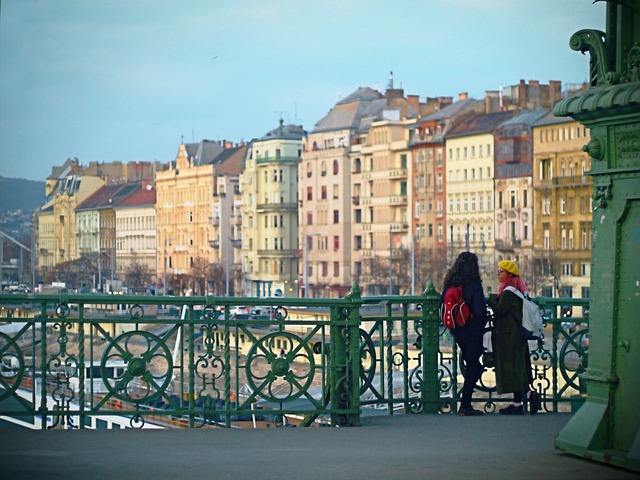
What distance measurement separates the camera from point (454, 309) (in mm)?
10570

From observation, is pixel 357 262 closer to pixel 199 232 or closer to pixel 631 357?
pixel 199 232

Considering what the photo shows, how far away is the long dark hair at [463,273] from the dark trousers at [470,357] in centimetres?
40

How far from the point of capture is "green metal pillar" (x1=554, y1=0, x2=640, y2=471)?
7.84 m

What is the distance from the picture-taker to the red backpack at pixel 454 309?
10555mm

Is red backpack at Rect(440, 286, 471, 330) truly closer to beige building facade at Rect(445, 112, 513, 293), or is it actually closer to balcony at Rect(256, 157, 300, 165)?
beige building facade at Rect(445, 112, 513, 293)

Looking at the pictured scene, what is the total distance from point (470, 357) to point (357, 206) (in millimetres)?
94316

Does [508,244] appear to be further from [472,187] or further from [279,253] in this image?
[279,253]

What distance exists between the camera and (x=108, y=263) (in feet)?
424

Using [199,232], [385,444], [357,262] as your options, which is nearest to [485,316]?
[385,444]

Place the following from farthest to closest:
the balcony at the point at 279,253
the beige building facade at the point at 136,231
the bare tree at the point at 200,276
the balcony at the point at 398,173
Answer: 1. the beige building facade at the point at 136,231
2. the bare tree at the point at 200,276
3. the balcony at the point at 279,253
4. the balcony at the point at 398,173

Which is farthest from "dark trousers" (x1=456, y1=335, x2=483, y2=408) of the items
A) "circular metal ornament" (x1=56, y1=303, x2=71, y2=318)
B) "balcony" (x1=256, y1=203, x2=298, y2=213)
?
"balcony" (x1=256, y1=203, x2=298, y2=213)

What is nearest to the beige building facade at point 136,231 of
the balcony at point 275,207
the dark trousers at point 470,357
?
the balcony at point 275,207

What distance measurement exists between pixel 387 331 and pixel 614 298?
2899 mm

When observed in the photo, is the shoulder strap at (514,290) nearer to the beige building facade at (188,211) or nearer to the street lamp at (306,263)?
the street lamp at (306,263)
